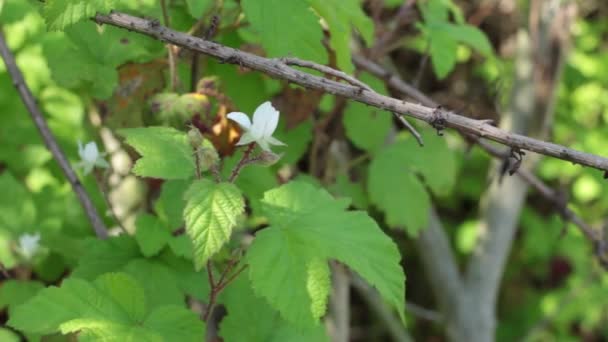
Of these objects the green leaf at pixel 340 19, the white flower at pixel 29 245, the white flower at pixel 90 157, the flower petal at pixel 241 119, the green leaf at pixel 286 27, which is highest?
the green leaf at pixel 340 19

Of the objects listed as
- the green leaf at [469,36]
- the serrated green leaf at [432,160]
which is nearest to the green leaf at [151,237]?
the serrated green leaf at [432,160]

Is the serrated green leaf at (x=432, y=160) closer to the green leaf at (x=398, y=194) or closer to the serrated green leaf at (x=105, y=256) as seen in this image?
the green leaf at (x=398, y=194)

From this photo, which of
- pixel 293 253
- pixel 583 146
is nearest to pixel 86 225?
pixel 293 253

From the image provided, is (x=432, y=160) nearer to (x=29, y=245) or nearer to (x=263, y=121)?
(x=263, y=121)

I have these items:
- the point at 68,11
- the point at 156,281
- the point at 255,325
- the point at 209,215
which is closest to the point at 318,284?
the point at 209,215

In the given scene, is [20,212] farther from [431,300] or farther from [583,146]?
[431,300]

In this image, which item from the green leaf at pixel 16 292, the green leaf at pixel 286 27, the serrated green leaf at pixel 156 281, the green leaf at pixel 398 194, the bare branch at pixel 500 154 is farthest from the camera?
the green leaf at pixel 398 194

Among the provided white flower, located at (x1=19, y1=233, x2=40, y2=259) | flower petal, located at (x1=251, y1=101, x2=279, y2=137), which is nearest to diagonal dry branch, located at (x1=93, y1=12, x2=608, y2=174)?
flower petal, located at (x1=251, y1=101, x2=279, y2=137)
